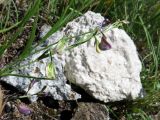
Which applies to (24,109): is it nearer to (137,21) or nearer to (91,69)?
(91,69)

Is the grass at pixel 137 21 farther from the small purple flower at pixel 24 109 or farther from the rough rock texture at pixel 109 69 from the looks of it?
the small purple flower at pixel 24 109

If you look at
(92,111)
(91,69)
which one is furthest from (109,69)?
(92,111)

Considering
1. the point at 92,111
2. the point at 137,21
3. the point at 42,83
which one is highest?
the point at 137,21

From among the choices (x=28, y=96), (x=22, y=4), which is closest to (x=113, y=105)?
(x=28, y=96)

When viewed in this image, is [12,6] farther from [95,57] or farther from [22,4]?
[95,57]

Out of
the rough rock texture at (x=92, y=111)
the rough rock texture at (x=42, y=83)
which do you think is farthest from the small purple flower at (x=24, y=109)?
the rough rock texture at (x=92, y=111)

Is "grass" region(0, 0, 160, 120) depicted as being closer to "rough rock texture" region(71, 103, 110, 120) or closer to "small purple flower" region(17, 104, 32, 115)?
"rough rock texture" region(71, 103, 110, 120)

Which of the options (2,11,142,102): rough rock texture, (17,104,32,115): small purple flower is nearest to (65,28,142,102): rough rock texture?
(2,11,142,102): rough rock texture
